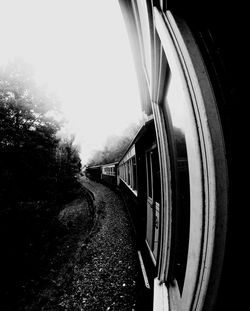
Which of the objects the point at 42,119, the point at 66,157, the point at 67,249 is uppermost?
the point at 42,119

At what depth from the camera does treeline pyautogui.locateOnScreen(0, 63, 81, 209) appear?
24.8 feet

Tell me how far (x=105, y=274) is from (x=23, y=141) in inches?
285

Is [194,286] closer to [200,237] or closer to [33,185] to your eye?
[200,237]

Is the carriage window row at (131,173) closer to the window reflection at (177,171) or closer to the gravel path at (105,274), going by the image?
the gravel path at (105,274)

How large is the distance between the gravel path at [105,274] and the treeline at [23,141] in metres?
4.27

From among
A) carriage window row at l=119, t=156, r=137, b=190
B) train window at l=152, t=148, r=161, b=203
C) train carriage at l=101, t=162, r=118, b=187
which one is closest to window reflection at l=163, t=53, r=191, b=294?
train window at l=152, t=148, r=161, b=203

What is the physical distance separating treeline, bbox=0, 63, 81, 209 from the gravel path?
427cm

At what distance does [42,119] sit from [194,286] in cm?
1311

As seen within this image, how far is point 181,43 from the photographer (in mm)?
690

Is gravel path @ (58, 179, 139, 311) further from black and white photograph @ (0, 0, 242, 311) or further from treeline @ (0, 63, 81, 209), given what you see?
treeline @ (0, 63, 81, 209)

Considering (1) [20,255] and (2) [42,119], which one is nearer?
(1) [20,255]

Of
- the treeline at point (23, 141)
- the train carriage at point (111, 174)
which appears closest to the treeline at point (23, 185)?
the treeline at point (23, 141)

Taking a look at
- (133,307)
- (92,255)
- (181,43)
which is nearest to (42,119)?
(92,255)

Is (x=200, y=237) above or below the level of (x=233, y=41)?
below
